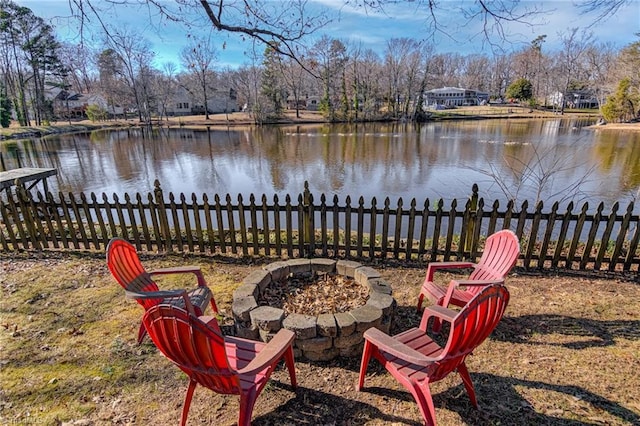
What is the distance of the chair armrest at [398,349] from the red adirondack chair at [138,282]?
5.44 feet

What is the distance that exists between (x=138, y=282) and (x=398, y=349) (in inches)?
92.1

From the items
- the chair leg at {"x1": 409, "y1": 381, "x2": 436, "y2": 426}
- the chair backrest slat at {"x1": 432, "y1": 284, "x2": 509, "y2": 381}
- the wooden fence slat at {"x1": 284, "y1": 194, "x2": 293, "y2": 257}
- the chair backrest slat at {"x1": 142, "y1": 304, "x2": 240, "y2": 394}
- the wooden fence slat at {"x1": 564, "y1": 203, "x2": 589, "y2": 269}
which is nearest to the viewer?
the chair backrest slat at {"x1": 142, "y1": 304, "x2": 240, "y2": 394}

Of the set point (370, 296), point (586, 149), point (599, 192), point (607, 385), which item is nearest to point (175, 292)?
point (370, 296)

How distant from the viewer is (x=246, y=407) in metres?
2.09

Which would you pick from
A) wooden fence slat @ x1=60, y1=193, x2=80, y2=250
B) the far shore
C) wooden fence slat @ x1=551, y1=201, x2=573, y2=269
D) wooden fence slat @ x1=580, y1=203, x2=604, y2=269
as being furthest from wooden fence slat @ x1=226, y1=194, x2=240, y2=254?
the far shore

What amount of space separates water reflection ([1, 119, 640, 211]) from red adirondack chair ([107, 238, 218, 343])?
19.7 feet

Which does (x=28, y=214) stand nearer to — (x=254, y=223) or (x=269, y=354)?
(x=254, y=223)

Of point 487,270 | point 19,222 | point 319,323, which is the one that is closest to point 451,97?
point 487,270

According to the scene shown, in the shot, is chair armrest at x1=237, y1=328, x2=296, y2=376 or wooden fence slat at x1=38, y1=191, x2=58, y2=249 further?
wooden fence slat at x1=38, y1=191, x2=58, y2=249

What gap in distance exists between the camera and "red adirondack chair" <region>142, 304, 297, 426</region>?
184 cm

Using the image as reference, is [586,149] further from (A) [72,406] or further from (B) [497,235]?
(A) [72,406]

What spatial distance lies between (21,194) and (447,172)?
539 inches

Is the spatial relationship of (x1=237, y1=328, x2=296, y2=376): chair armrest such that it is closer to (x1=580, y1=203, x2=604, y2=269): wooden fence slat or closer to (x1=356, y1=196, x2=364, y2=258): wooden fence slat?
(x1=356, y1=196, x2=364, y2=258): wooden fence slat

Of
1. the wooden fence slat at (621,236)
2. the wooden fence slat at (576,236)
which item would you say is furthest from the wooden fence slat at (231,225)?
the wooden fence slat at (621,236)
